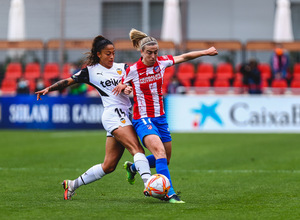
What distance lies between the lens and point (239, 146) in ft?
53.6

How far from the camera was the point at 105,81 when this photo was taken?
8266 millimetres

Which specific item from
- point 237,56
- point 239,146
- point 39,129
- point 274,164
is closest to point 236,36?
point 237,56

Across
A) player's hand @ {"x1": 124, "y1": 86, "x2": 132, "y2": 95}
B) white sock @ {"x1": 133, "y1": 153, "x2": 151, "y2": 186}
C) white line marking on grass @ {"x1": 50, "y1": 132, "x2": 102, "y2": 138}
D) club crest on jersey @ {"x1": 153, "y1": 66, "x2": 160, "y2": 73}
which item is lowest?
white line marking on grass @ {"x1": 50, "y1": 132, "x2": 102, "y2": 138}

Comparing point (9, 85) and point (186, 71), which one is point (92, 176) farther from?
point (9, 85)

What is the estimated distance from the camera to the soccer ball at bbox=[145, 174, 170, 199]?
737cm

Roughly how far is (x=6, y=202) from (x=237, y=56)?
20251 mm

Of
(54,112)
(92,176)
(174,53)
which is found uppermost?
(174,53)

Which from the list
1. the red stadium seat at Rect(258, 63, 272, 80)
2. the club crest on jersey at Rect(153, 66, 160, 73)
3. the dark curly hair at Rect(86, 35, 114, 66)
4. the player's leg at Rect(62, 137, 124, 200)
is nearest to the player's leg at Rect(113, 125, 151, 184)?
the player's leg at Rect(62, 137, 124, 200)

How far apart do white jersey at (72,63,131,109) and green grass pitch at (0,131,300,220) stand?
1.22 m

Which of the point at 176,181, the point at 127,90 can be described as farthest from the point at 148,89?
the point at 176,181

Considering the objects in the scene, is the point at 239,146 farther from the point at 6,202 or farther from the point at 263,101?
the point at 6,202

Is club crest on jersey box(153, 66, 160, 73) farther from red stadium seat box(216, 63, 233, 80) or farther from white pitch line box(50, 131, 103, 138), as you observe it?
red stadium seat box(216, 63, 233, 80)

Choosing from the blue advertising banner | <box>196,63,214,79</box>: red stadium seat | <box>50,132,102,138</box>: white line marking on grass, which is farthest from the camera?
<box>196,63,214,79</box>: red stadium seat

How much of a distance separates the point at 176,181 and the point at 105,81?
256 cm
